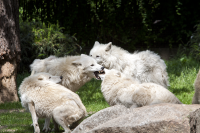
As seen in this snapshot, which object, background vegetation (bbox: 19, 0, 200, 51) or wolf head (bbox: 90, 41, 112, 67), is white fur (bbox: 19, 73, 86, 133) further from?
background vegetation (bbox: 19, 0, 200, 51)

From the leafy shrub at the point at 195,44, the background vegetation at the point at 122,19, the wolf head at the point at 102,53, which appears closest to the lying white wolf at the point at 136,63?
the wolf head at the point at 102,53

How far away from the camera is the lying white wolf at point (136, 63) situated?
20.8 feet

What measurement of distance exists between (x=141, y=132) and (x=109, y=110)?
885 mm

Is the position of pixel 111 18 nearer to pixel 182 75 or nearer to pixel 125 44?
pixel 125 44

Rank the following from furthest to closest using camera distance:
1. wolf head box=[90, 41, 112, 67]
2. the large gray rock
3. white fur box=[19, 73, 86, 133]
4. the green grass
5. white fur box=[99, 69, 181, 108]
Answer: wolf head box=[90, 41, 112, 67] < the green grass < white fur box=[99, 69, 181, 108] < white fur box=[19, 73, 86, 133] < the large gray rock

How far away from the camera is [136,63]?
645 cm

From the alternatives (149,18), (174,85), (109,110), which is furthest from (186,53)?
(109,110)

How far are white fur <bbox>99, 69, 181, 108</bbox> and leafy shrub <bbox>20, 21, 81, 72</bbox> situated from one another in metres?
6.44

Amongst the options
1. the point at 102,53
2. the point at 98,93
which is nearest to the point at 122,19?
the point at 98,93

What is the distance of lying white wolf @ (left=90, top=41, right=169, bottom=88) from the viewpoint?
20.8ft

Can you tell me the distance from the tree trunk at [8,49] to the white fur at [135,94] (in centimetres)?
354

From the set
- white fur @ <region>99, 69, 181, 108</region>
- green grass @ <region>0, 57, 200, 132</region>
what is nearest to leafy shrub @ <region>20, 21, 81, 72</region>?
green grass @ <region>0, 57, 200, 132</region>

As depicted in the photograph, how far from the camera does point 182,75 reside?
9203mm

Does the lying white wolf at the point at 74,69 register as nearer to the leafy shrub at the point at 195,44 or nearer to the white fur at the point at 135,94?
the white fur at the point at 135,94
